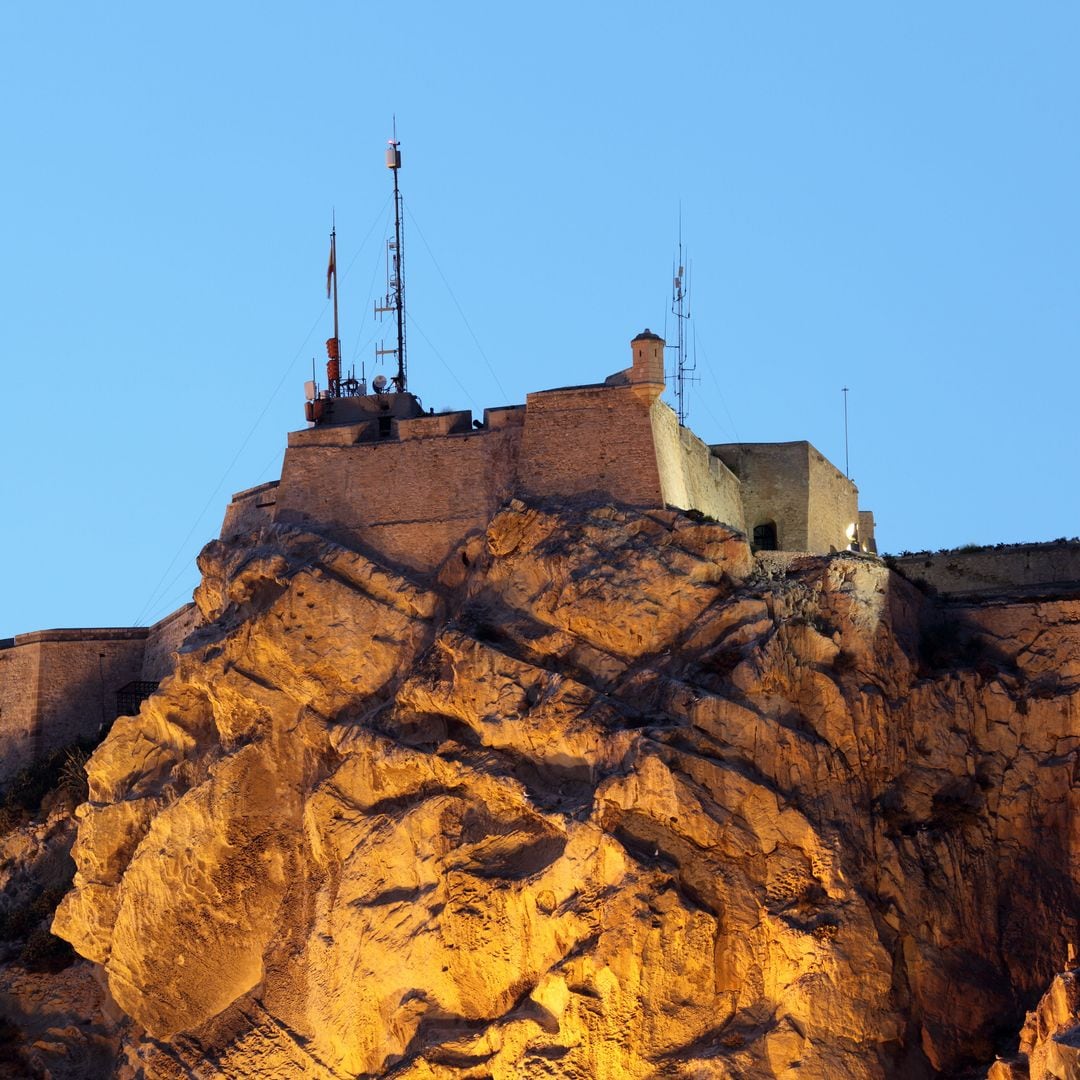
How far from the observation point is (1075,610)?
56.7m

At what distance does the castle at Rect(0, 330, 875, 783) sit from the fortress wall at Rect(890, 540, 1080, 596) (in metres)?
2.79

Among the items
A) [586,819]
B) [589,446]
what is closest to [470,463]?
[589,446]

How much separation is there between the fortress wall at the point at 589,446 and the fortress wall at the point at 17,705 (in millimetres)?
16525

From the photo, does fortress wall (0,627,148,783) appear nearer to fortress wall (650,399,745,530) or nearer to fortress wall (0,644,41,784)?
fortress wall (0,644,41,784)

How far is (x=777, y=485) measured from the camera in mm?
64375

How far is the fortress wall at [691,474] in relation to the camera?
57.5 m

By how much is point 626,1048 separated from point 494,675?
7825 millimetres

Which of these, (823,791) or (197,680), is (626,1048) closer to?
(823,791)

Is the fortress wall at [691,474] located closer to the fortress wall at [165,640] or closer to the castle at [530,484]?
the castle at [530,484]

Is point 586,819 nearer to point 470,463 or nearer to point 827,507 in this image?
point 470,463

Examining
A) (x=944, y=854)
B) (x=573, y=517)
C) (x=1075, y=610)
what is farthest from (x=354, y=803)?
(x=1075, y=610)

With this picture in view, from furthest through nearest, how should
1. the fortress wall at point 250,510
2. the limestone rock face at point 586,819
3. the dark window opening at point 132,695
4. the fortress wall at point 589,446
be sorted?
1. the dark window opening at point 132,695
2. the fortress wall at point 250,510
3. the fortress wall at point 589,446
4. the limestone rock face at point 586,819

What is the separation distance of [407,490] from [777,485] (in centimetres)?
1002

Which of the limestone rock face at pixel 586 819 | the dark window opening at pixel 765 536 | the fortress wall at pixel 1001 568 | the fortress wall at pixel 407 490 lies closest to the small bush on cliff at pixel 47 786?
the limestone rock face at pixel 586 819
